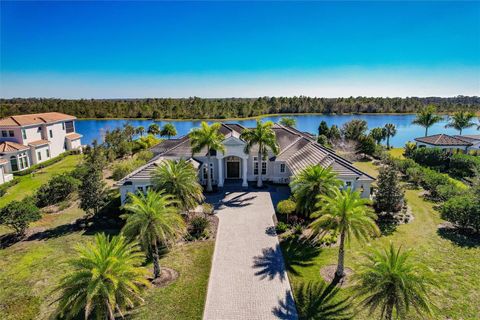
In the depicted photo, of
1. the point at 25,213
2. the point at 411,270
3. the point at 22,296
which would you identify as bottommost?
the point at 22,296

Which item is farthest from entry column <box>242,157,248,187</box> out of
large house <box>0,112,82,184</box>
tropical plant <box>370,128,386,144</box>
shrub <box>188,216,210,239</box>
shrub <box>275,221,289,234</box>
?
tropical plant <box>370,128,386,144</box>

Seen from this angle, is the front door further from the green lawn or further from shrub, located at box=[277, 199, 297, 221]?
the green lawn

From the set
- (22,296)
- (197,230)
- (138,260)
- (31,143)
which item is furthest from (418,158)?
(31,143)

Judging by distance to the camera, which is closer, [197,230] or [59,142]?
[197,230]

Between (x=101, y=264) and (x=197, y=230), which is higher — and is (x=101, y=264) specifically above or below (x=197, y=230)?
above

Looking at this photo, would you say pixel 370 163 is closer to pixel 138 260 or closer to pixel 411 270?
pixel 411 270

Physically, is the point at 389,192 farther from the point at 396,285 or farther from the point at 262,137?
the point at 396,285

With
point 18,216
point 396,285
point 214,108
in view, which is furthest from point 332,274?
point 214,108
